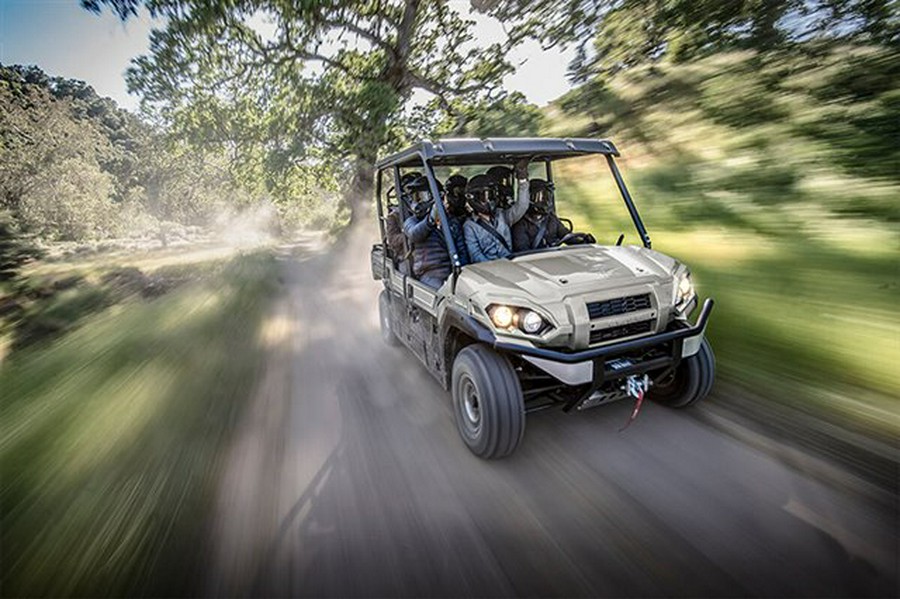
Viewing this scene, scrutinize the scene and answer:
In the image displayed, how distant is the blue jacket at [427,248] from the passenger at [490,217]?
400 mm

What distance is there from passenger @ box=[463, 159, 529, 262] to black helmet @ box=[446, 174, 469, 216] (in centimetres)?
17

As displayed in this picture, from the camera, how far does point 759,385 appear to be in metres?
3.53

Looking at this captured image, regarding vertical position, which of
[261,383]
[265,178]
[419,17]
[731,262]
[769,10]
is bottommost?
[261,383]

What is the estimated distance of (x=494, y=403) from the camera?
9.11ft

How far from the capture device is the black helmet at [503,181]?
4074mm

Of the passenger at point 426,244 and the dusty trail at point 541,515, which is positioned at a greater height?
the passenger at point 426,244

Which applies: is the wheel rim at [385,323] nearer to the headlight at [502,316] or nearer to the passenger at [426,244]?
the passenger at [426,244]

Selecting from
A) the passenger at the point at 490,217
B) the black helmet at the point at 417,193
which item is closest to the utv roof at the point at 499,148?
the passenger at the point at 490,217

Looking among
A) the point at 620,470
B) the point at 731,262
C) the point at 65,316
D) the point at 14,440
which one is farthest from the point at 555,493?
the point at 65,316

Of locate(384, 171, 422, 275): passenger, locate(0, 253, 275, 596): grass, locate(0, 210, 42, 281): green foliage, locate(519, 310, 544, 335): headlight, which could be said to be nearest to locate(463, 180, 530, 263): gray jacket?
locate(384, 171, 422, 275): passenger

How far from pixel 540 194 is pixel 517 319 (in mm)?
2170

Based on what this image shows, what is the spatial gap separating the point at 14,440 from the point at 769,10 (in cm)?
1145

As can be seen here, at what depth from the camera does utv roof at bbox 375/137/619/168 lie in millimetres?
3211

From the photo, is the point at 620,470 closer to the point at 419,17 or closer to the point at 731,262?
the point at 731,262
